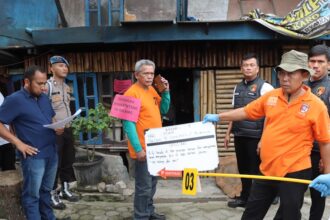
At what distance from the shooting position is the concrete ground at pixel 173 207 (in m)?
5.18

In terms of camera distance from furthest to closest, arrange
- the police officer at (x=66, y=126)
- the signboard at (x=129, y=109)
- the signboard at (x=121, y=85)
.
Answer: the signboard at (x=121, y=85) → the police officer at (x=66, y=126) → the signboard at (x=129, y=109)

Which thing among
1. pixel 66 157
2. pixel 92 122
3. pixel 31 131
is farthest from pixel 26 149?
pixel 92 122

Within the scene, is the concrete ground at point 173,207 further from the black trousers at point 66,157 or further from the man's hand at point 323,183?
the man's hand at point 323,183

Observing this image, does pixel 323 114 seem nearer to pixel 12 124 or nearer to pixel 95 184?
pixel 12 124

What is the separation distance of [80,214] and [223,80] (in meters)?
3.80

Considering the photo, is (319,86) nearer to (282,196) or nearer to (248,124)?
(248,124)

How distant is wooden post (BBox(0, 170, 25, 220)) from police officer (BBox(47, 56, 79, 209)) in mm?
948

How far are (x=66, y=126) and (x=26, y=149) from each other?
1.58 m

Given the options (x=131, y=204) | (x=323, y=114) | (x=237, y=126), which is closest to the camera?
(x=323, y=114)

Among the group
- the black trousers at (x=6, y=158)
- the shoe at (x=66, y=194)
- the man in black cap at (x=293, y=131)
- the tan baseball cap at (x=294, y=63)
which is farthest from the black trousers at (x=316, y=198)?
the black trousers at (x=6, y=158)

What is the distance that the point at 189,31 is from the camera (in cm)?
620

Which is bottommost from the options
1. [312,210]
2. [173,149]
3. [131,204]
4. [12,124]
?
[131,204]

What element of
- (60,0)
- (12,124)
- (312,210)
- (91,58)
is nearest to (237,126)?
(312,210)

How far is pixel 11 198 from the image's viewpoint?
4.32 meters
